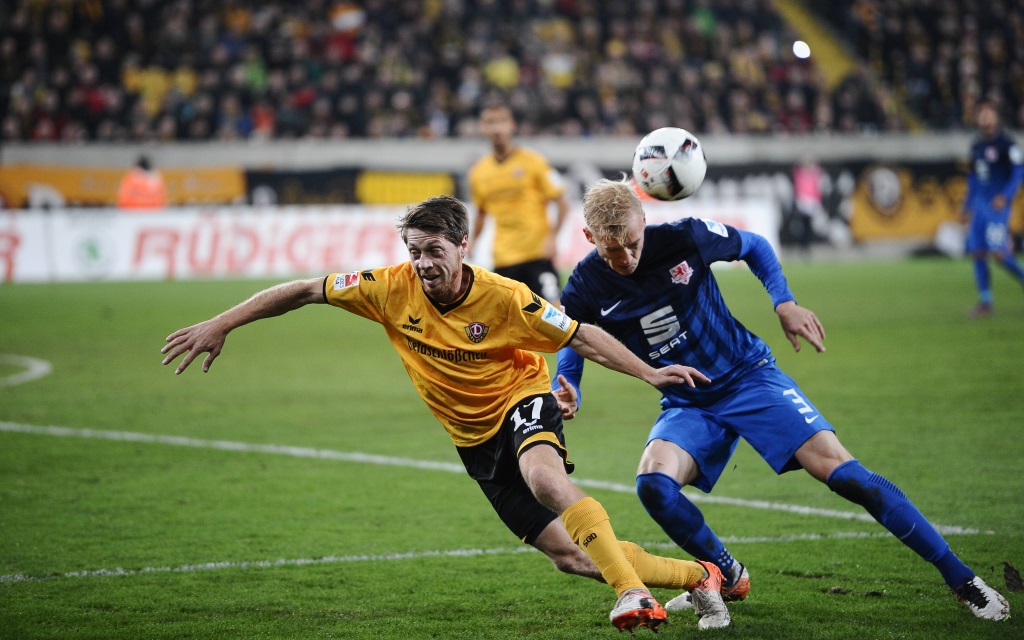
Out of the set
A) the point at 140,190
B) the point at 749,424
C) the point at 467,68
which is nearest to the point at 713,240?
the point at 749,424

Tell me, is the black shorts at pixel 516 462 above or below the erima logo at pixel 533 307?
below

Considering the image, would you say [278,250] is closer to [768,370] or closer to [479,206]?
[479,206]

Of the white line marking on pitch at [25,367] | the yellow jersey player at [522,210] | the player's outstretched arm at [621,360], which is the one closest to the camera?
the player's outstretched arm at [621,360]

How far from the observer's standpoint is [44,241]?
21.8 meters

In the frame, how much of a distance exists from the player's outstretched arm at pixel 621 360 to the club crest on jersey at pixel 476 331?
1.17 ft

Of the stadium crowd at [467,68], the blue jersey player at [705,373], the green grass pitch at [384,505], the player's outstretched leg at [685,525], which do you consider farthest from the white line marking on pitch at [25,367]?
the stadium crowd at [467,68]

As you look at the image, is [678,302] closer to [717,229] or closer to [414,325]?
[717,229]

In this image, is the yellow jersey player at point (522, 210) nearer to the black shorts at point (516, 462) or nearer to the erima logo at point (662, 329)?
the erima logo at point (662, 329)

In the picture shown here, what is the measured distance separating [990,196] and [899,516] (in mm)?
11788

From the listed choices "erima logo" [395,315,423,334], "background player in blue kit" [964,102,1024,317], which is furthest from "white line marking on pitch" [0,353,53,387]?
"background player in blue kit" [964,102,1024,317]

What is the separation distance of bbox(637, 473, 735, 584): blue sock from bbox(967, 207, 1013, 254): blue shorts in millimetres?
11567

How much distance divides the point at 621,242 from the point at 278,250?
60.6ft

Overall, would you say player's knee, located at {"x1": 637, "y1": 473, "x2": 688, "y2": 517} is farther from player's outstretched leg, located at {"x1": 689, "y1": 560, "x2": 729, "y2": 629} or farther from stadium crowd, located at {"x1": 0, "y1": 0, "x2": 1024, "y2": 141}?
stadium crowd, located at {"x1": 0, "y1": 0, "x2": 1024, "y2": 141}

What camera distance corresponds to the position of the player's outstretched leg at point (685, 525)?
4.76 metres
